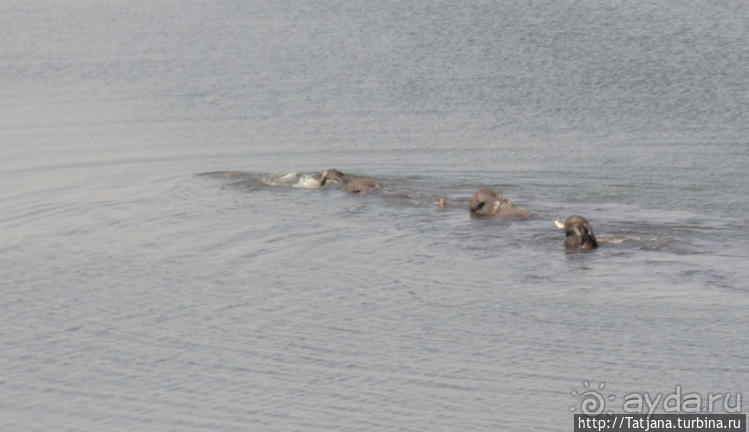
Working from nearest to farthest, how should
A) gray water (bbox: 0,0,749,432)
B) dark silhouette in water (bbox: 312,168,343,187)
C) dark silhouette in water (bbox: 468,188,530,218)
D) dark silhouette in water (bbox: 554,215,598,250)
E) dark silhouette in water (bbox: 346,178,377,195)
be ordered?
gray water (bbox: 0,0,749,432) → dark silhouette in water (bbox: 554,215,598,250) → dark silhouette in water (bbox: 468,188,530,218) → dark silhouette in water (bbox: 346,178,377,195) → dark silhouette in water (bbox: 312,168,343,187)

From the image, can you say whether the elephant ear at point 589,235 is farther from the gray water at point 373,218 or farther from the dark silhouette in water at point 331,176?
the dark silhouette in water at point 331,176

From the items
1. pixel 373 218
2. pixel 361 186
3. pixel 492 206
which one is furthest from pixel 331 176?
pixel 492 206

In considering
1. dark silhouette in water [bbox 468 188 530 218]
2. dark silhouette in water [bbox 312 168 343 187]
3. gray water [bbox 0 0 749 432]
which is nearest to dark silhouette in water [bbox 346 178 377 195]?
dark silhouette in water [bbox 312 168 343 187]

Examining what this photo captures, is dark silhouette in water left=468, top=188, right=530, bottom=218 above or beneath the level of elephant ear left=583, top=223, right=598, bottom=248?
above

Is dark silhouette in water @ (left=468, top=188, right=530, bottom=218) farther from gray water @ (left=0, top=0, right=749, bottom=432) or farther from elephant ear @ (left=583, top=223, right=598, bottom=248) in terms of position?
elephant ear @ (left=583, top=223, right=598, bottom=248)

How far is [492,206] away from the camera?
27.2 m

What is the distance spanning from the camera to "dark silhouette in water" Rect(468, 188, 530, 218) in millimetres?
27203

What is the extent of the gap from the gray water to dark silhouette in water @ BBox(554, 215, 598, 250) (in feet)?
0.82

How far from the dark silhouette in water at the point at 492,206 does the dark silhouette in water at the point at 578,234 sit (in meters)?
2.57

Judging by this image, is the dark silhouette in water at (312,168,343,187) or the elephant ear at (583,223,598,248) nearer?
the elephant ear at (583,223,598,248)

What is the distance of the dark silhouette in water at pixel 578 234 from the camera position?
965 inches

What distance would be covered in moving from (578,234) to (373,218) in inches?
212

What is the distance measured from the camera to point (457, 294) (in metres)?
22.9

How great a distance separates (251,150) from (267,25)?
1623 cm
